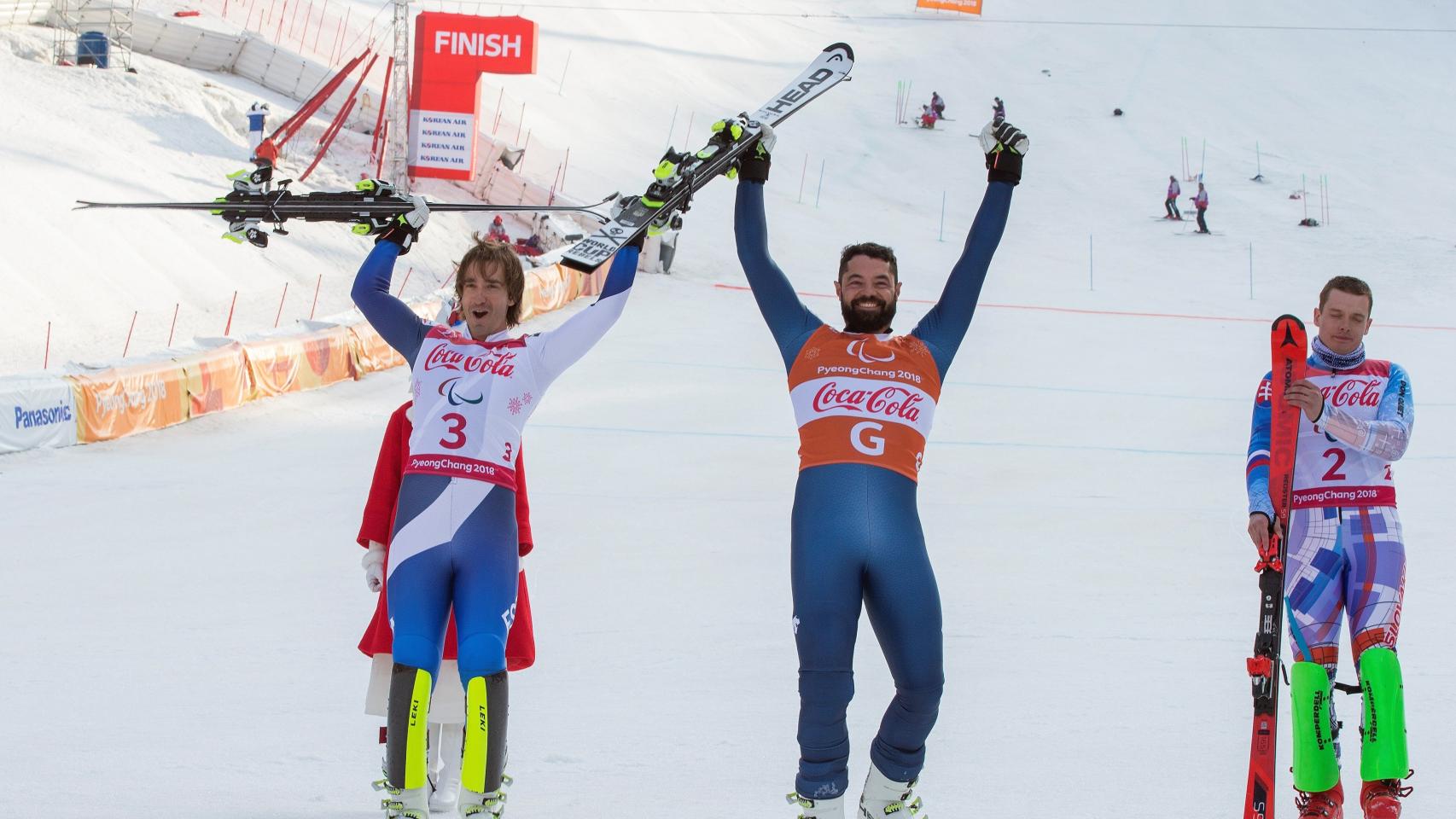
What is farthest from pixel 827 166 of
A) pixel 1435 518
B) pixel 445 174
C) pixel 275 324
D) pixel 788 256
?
pixel 1435 518

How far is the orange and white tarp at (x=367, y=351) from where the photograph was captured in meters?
17.8

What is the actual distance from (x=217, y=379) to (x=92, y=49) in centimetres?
1859

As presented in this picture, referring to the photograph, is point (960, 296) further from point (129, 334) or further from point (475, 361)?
point (129, 334)

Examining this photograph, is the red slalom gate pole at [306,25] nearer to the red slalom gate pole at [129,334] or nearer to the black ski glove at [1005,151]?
the red slalom gate pole at [129,334]

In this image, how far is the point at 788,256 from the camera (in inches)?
1282

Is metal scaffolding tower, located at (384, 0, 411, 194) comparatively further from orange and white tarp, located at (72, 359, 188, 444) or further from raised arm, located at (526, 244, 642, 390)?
raised arm, located at (526, 244, 642, 390)

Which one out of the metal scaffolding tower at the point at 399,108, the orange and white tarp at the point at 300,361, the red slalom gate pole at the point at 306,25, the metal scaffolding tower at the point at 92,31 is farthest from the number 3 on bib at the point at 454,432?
the red slalom gate pole at the point at 306,25

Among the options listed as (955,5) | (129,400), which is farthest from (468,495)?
(955,5)

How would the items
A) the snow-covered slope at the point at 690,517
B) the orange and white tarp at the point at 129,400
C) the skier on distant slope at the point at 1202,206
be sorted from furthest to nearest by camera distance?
the skier on distant slope at the point at 1202,206, the orange and white tarp at the point at 129,400, the snow-covered slope at the point at 690,517

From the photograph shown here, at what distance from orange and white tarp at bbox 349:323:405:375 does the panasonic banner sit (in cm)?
1353

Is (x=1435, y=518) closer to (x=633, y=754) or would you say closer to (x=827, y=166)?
(x=633, y=754)

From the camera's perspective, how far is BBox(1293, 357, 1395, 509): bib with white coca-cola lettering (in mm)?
4848

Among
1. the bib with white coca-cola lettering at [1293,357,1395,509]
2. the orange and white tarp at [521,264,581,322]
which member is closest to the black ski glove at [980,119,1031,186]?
the bib with white coca-cola lettering at [1293,357,1395,509]

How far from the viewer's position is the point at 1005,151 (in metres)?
4.72
